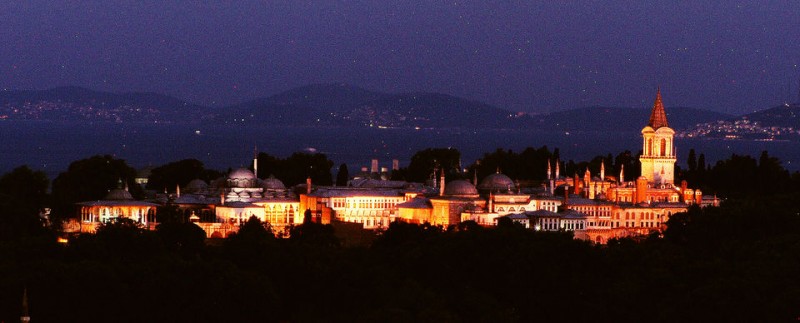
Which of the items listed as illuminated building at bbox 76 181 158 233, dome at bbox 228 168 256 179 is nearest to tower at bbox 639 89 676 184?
dome at bbox 228 168 256 179

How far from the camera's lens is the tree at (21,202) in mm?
62938

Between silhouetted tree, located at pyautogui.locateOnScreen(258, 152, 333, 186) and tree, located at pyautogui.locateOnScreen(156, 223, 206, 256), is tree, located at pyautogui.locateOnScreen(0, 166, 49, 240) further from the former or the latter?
silhouetted tree, located at pyautogui.locateOnScreen(258, 152, 333, 186)

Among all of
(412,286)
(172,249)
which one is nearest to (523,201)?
(172,249)

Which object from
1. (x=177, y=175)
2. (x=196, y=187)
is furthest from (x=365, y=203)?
(x=177, y=175)

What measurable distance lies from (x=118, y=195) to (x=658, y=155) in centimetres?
3402

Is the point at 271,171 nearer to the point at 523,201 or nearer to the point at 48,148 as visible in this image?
the point at 523,201

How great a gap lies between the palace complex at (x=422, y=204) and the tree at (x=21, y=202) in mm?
2357

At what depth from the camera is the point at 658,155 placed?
9669 centimetres

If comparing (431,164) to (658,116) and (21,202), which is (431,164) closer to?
(658,116)

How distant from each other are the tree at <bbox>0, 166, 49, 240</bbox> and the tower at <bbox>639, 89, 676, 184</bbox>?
1450 inches

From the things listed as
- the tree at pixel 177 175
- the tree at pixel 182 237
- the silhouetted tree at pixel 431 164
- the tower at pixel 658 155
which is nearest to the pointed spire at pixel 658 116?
the tower at pixel 658 155

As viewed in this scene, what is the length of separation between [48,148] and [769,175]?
116993 millimetres

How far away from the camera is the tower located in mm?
96375

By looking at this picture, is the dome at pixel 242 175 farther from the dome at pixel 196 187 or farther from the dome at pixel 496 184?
the dome at pixel 496 184
